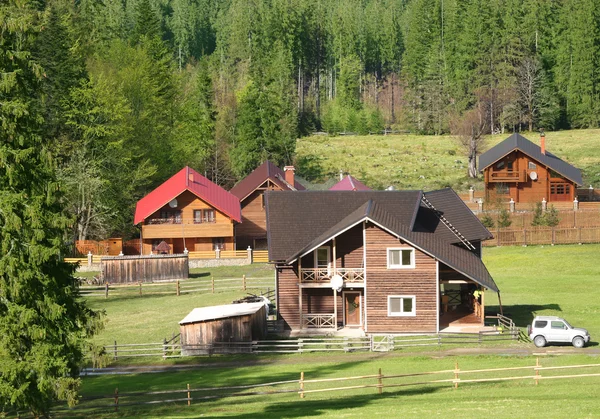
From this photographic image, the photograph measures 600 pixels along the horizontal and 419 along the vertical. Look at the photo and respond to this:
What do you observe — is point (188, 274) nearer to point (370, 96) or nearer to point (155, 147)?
point (155, 147)

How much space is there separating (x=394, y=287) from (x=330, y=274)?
326 centimetres

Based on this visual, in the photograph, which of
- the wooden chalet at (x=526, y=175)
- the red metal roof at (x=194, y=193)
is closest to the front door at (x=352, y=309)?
the red metal roof at (x=194, y=193)

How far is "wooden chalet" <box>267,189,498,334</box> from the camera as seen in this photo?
49.5m

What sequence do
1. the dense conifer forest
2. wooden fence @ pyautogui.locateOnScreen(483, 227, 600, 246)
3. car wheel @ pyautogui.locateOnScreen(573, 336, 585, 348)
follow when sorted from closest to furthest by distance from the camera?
1. car wheel @ pyautogui.locateOnScreen(573, 336, 585, 348)
2. wooden fence @ pyautogui.locateOnScreen(483, 227, 600, 246)
3. the dense conifer forest

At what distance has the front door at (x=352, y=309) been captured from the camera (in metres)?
51.1

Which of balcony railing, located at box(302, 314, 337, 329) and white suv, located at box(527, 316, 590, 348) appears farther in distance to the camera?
balcony railing, located at box(302, 314, 337, 329)

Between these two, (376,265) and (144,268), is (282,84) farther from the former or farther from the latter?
(376,265)

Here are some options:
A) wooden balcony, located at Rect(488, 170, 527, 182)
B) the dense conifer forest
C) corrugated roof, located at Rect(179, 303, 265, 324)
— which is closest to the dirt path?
corrugated roof, located at Rect(179, 303, 265, 324)

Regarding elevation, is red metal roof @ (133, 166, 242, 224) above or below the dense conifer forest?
below

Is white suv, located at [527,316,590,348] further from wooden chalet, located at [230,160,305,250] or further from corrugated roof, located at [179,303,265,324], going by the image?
wooden chalet, located at [230,160,305,250]

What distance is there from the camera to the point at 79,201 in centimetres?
8188

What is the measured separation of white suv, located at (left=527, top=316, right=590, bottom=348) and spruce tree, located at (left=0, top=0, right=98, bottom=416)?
855 inches

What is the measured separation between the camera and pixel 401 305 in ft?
163

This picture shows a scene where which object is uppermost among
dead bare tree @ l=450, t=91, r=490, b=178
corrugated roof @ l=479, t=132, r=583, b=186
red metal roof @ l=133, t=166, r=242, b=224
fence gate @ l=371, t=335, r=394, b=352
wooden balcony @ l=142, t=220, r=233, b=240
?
dead bare tree @ l=450, t=91, r=490, b=178
